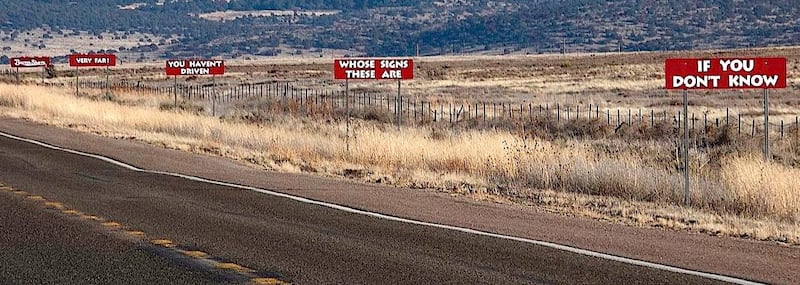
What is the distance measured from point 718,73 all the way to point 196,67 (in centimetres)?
2134

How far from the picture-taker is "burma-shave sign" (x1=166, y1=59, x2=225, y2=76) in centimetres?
3400

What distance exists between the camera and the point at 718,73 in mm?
15461

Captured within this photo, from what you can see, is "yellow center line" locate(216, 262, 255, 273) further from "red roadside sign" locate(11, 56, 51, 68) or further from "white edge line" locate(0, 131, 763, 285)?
"red roadside sign" locate(11, 56, 51, 68)

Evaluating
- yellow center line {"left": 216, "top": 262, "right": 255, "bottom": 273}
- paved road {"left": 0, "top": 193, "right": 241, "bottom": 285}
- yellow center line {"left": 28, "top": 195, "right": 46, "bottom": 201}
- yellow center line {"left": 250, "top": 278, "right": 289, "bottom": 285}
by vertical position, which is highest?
paved road {"left": 0, "top": 193, "right": 241, "bottom": 285}

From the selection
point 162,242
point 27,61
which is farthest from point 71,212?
point 27,61

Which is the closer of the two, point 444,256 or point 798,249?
point 444,256

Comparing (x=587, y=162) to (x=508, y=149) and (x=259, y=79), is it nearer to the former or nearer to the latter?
(x=508, y=149)

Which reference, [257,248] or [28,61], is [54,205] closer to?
[257,248]

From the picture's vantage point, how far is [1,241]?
35.8 ft

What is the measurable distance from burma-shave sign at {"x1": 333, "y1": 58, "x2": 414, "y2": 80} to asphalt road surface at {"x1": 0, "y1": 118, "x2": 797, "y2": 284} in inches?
390

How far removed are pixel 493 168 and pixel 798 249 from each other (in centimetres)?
890

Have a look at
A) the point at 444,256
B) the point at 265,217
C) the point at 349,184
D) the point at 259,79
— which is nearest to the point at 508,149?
the point at 349,184

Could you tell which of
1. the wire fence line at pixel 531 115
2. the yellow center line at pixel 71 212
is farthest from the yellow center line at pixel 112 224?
the wire fence line at pixel 531 115

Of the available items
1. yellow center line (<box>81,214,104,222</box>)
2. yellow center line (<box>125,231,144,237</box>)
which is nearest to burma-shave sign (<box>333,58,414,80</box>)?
yellow center line (<box>81,214,104,222</box>)
